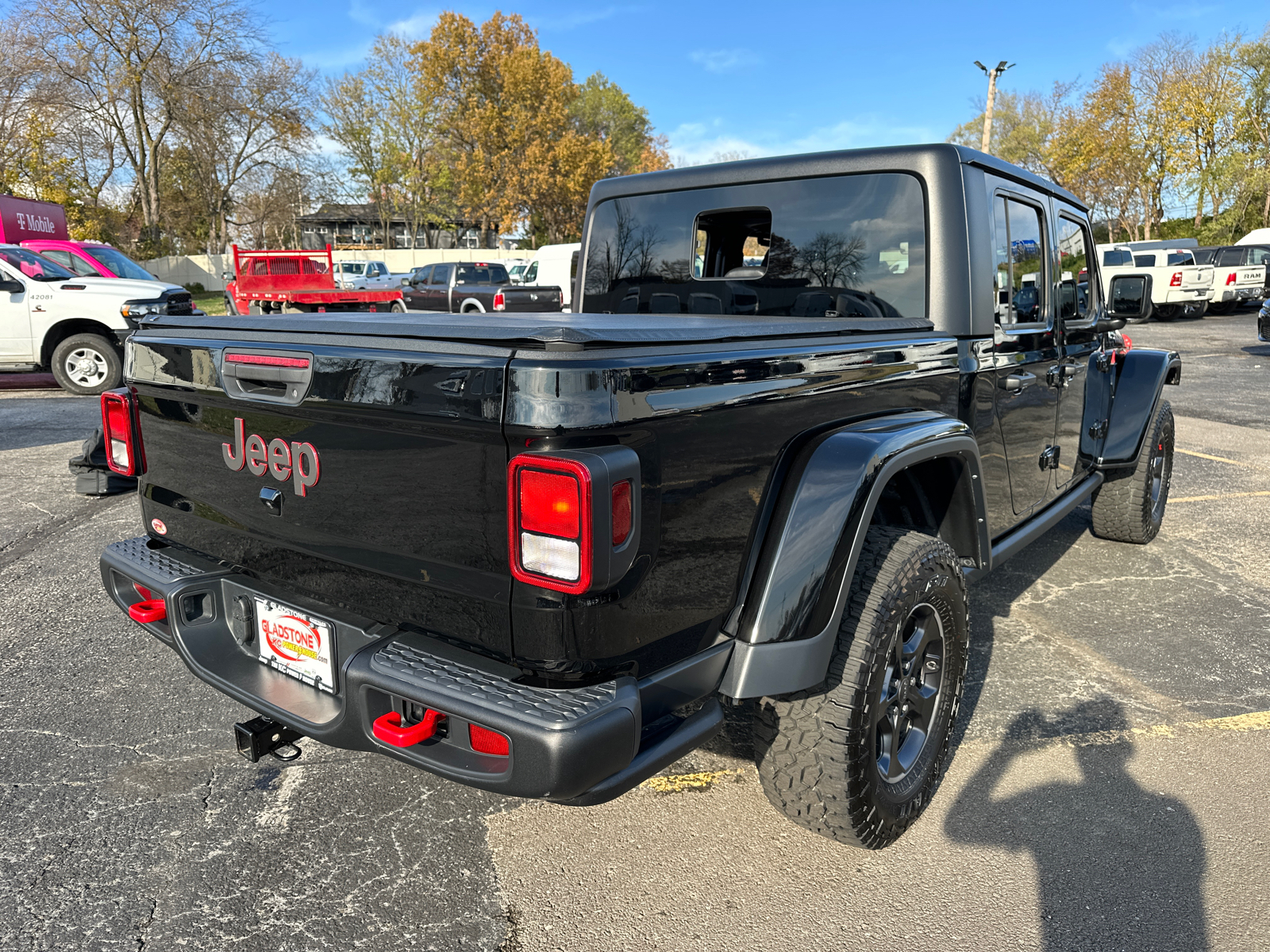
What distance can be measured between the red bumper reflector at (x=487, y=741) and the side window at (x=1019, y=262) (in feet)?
8.17

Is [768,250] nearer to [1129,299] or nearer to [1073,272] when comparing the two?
[1073,272]

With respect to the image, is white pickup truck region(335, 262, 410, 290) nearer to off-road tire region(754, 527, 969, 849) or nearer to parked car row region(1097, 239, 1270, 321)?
parked car row region(1097, 239, 1270, 321)

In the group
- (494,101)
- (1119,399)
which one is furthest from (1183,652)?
(494,101)

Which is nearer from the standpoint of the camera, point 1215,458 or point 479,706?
point 479,706

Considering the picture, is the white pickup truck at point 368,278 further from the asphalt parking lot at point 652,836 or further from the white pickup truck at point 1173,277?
the asphalt parking lot at point 652,836

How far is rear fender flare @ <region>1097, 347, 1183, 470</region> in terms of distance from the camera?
15.4 feet

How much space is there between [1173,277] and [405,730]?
27.4 m

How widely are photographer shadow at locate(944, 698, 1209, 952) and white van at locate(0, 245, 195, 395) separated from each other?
35.5 ft

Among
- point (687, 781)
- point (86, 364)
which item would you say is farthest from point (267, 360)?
point (86, 364)

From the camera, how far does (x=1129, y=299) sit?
468 cm

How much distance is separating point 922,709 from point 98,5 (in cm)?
4218

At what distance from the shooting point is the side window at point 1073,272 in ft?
13.2

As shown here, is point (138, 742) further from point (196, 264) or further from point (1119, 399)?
point (196, 264)

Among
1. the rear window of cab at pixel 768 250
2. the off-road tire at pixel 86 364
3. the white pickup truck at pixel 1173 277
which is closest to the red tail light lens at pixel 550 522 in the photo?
the rear window of cab at pixel 768 250
